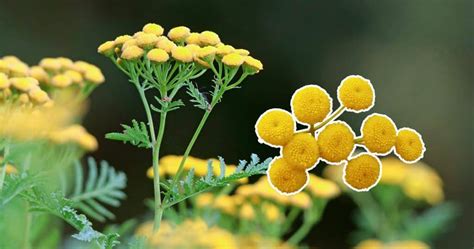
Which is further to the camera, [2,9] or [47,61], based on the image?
[2,9]

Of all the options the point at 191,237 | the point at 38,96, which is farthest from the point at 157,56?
the point at 191,237

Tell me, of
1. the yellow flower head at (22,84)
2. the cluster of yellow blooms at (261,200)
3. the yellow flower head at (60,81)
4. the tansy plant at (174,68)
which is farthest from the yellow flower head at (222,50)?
the cluster of yellow blooms at (261,200)

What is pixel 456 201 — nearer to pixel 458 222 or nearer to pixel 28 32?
pixel 458 222

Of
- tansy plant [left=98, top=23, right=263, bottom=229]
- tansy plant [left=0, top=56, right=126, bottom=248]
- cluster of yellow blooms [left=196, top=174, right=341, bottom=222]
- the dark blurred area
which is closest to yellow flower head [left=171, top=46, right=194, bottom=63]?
tansy plant [left=98, top=23, right=263, bottom=229]

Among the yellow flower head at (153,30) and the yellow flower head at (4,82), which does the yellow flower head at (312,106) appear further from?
the yellow flower head at (4,82)

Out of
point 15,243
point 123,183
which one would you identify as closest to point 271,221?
point 123,183

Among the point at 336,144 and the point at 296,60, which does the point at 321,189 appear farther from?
the point at 296,60

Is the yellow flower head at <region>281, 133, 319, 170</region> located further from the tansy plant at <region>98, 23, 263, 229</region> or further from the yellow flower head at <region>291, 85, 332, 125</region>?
the tansy plant at <region>98, 23, 263, 229</region>
